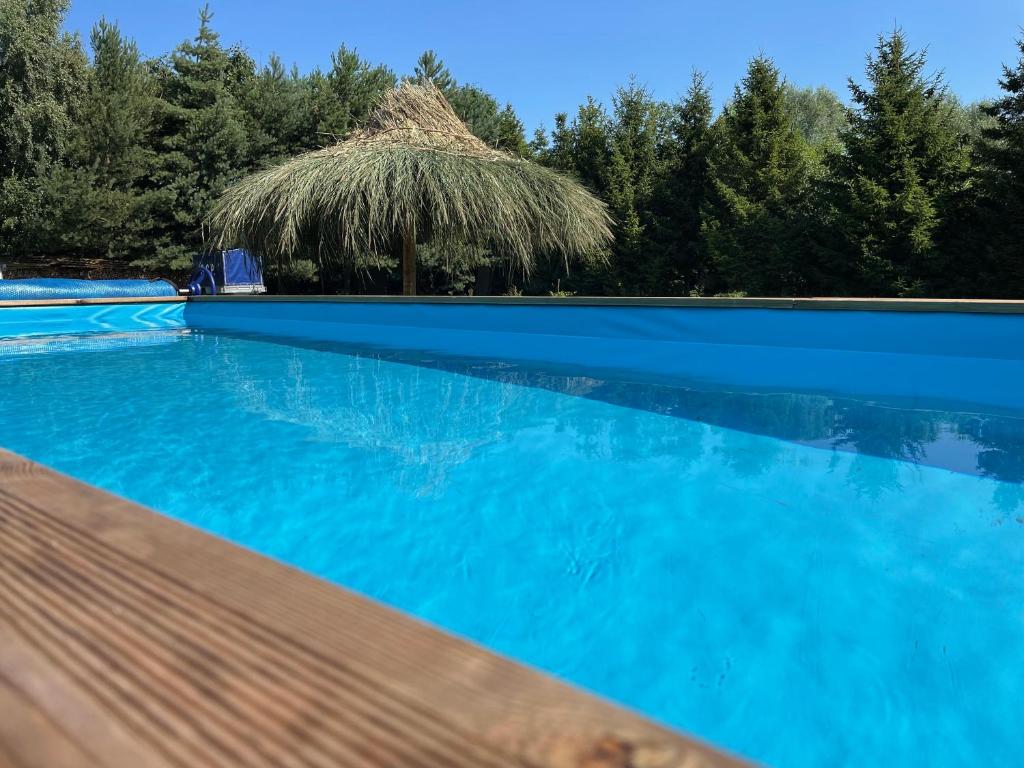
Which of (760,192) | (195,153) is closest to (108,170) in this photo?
(195,153)

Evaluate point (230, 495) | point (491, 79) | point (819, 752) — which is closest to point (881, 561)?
point (819, 752)

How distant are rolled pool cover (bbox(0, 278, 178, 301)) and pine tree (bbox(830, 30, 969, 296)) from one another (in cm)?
1219

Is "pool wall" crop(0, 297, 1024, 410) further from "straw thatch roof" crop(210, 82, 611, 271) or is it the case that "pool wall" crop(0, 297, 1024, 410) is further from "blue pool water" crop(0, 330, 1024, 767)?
"straw thatch roof" crop(210, 82, 611, 271)

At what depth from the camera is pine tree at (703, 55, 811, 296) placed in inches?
469

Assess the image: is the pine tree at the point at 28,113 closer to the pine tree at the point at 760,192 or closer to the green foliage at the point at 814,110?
the pine tree at the point at 760,192

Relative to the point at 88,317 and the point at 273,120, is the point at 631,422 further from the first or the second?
the point at 273,120

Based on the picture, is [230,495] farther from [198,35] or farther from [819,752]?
[198,35]

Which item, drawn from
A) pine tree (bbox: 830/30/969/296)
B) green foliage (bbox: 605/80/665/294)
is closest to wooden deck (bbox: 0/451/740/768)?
pine tree (bbox: 830/30/969/296)

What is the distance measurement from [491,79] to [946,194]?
44.6 feet

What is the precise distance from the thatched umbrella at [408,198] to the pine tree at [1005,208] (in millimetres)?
5492

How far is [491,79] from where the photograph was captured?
1970 cm

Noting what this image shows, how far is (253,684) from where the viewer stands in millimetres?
490

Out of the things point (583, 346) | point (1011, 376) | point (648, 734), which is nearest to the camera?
point (648, 734)

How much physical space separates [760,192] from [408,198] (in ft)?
22.2
